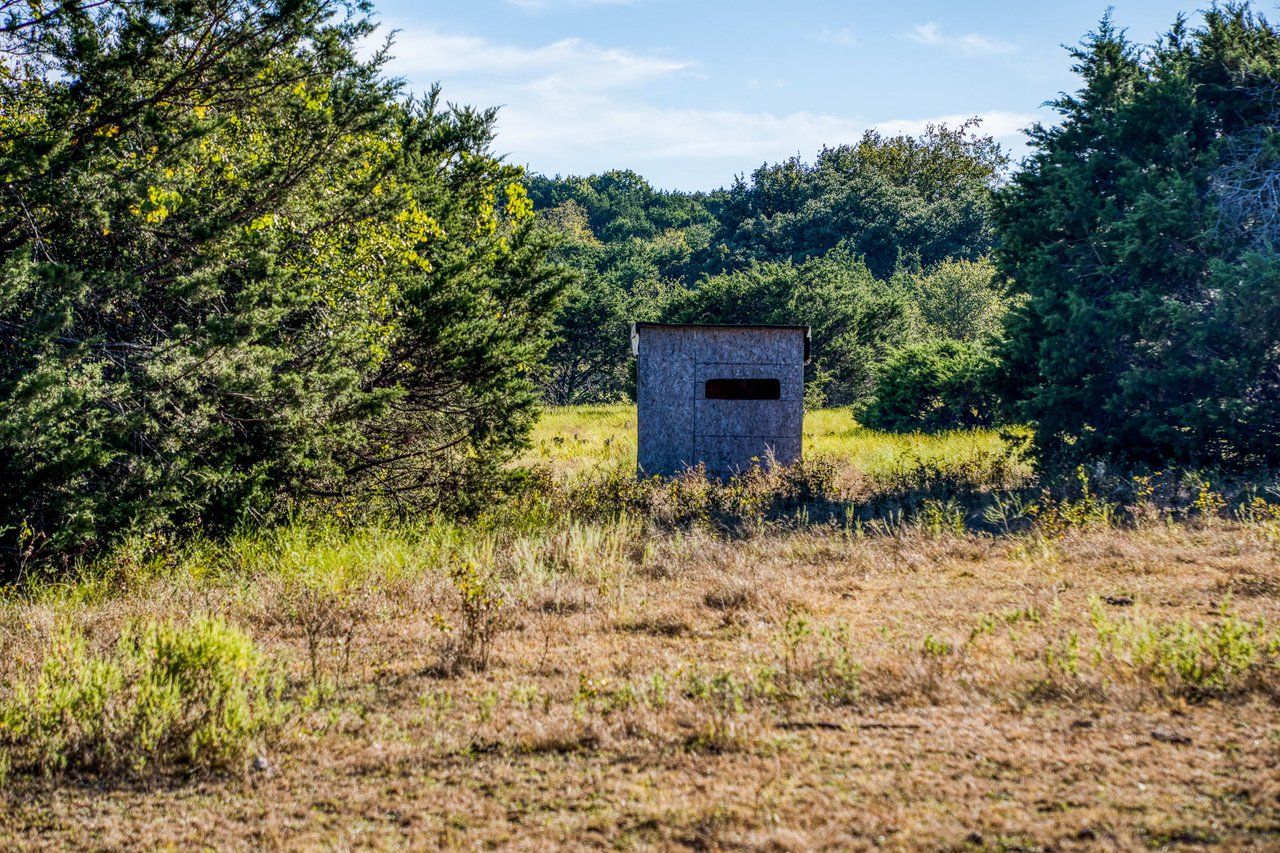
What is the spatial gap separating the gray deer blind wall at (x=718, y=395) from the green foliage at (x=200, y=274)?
3238mm

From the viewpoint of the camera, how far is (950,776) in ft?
12.5

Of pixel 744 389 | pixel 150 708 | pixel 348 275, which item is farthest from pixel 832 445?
pixel 150 708

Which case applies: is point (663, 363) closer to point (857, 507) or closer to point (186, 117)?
point (857, 507)

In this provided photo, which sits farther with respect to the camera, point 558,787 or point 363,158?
point 363,158

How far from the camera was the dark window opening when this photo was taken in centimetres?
1376

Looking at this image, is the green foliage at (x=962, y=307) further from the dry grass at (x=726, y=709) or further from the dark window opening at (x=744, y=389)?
the dry grass at (x=726, y=709)

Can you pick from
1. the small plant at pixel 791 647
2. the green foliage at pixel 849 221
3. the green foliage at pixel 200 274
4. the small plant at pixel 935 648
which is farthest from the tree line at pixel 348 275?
the green foliage at pixel 849 221

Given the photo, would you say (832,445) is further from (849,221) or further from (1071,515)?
(849,221)

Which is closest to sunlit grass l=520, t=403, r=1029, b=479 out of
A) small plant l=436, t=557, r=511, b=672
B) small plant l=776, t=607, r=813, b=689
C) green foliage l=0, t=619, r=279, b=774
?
small plant l=776, t=607, r=813, b=689

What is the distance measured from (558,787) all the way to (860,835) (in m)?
1.26

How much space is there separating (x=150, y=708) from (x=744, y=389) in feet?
34.0

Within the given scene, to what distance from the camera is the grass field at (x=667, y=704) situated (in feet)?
11.7

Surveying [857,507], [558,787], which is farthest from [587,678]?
[857,507]

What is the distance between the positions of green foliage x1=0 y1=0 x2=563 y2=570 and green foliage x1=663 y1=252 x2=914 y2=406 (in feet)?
64.9
